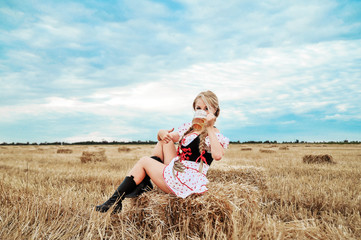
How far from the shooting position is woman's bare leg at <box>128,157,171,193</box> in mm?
2984

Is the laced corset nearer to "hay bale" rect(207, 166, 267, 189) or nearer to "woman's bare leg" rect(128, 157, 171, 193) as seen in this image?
"woman's bare leg" rect(128, 157, 171, 193)

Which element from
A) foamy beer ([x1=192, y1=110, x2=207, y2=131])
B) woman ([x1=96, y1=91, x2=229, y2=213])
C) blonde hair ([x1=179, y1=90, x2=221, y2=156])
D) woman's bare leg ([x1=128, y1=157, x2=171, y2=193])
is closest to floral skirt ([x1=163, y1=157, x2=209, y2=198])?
woman ([x1=96, y1=91, x2=229, y2=213])

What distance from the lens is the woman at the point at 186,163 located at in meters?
2.81

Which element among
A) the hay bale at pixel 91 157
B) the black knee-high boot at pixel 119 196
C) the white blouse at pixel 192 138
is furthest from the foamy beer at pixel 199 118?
the hay bale at pixel 91 157

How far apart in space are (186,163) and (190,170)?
0.10 meters

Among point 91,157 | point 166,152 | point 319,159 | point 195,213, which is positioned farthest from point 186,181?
point 91,157

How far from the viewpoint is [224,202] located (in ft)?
8.82

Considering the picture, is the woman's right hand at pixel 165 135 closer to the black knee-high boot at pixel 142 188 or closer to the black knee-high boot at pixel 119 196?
the black knee-high boot at pixel 142 188

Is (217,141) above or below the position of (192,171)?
above

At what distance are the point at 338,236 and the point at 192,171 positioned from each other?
5.16 ft

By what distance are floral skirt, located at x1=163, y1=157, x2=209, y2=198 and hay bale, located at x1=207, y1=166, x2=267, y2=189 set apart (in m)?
2.17

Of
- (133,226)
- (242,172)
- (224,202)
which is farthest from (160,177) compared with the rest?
(242,172)

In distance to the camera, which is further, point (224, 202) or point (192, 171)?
point (192, 171)

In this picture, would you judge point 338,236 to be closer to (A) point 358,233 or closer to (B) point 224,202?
(A) point 358,233
